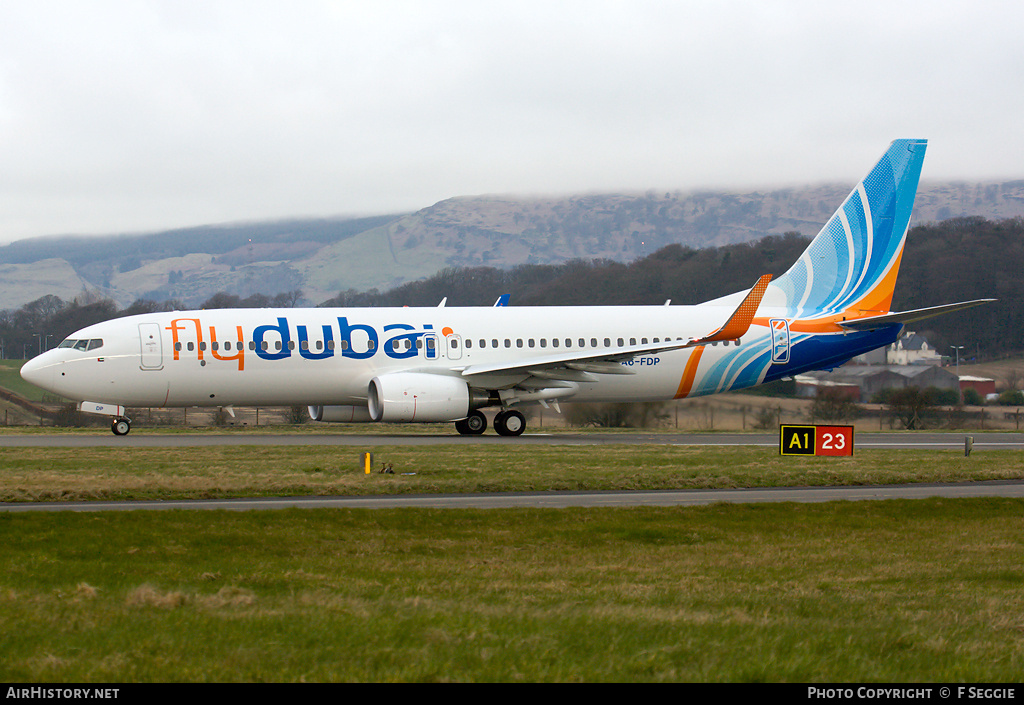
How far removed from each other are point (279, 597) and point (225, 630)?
1874 millimetres

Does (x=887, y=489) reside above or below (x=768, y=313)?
below

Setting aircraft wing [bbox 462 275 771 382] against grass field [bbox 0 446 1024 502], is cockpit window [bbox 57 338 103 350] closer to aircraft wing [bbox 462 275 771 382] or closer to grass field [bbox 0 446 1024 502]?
grass field [bbox 0 446 1024 502]

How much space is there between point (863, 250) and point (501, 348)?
47.9 feet

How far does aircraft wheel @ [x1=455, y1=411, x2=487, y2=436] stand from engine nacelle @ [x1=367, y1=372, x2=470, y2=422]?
193 cm

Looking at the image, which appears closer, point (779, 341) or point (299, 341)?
point (299, 341)

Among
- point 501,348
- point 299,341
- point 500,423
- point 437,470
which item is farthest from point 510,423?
point 437,470

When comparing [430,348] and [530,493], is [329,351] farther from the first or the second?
[530,493]

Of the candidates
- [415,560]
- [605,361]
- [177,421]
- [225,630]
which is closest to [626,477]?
[415,560]

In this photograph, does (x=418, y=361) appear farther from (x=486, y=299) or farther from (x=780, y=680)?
(x=486, y=299)

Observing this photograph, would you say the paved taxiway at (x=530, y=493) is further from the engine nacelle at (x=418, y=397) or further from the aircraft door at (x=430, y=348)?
the aircraft door at (x=430, y=348)

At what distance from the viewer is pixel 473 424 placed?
3669 centimetres

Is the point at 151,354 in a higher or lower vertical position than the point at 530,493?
higher

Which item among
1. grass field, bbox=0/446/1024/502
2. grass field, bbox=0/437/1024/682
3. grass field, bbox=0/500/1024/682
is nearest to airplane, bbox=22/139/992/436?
grass field, bbox=0/446/1024/502

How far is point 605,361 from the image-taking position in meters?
34.7
